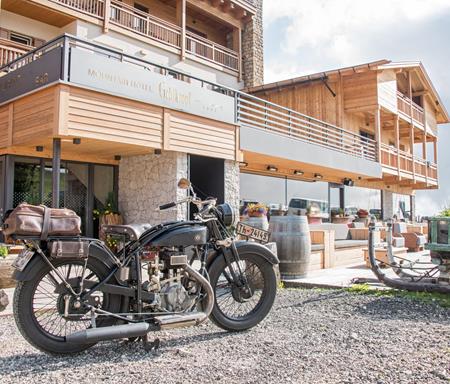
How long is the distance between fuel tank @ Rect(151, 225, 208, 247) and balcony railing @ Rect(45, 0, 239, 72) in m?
12.0

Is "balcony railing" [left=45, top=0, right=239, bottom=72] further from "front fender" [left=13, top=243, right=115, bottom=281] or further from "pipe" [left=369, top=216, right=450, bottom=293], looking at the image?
"front fender" [left=13, top=243, right=115, bottom=281]

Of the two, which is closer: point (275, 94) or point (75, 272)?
point (75, 272)

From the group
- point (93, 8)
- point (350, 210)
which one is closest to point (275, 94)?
point (350, 210)

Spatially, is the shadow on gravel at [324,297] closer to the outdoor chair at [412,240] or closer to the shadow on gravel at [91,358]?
the shadow on gravel at [91,358]

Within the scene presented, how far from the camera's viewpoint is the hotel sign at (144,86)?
327 inches

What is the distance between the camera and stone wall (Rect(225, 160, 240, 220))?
1133cm

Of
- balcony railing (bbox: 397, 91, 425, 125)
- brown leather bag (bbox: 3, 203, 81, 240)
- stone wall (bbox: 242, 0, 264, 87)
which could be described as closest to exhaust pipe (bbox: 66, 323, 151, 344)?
brown leather bag (bbox: 3, 203, 81, 240)

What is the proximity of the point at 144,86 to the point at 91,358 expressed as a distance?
6895mm

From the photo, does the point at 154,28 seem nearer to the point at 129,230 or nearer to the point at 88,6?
the point at 88,6

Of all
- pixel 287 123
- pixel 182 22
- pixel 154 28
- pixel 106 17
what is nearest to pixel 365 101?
pixel 287 123

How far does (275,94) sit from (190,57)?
413 centimetres

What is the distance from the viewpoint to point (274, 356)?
3.41 meters

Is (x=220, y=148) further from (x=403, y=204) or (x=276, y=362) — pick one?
(x=403, y=204)

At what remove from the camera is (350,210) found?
19625 millimetres
